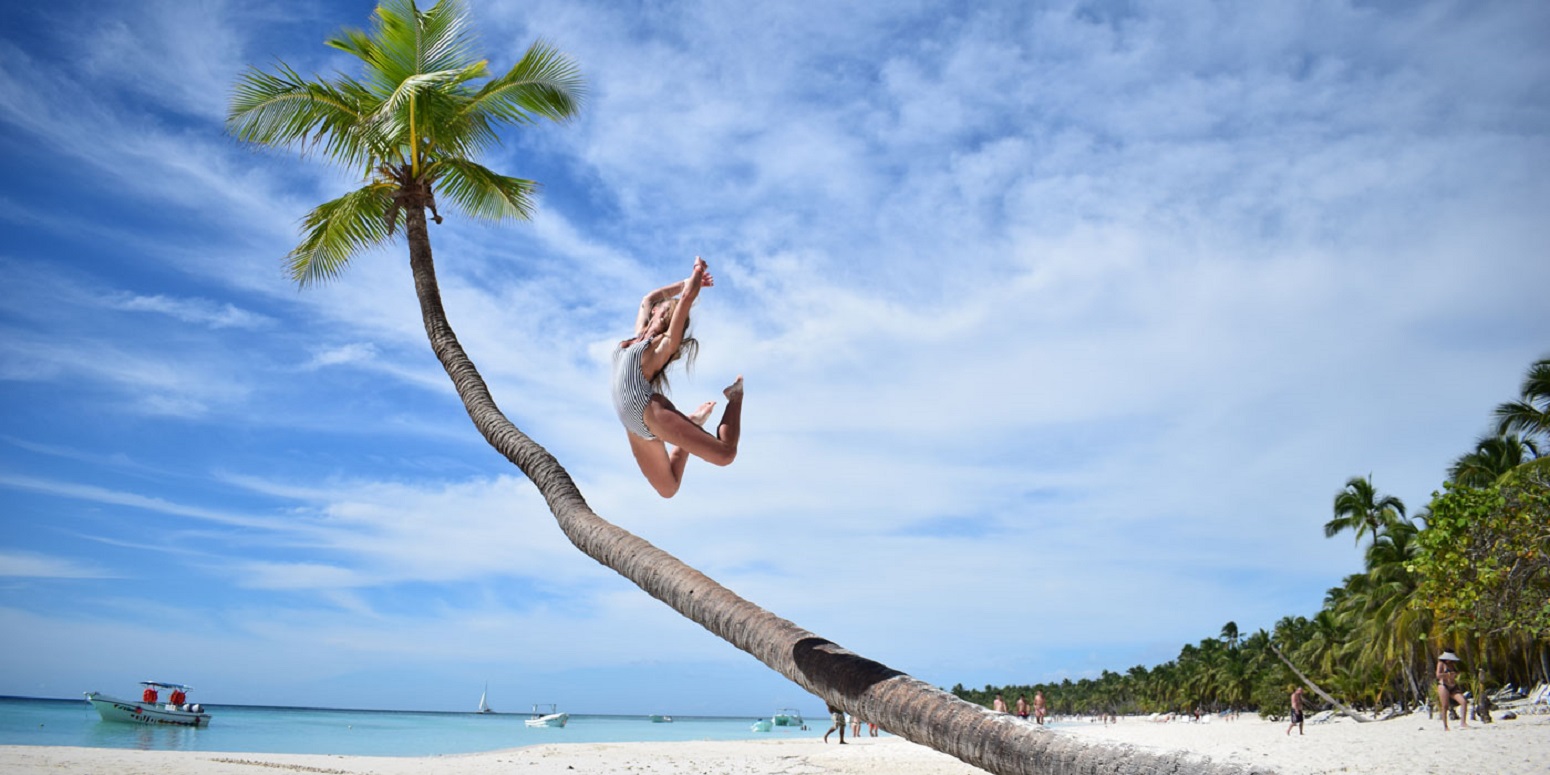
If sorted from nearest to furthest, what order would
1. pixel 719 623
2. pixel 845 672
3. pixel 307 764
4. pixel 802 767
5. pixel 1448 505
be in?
pixel 845 672 → pixel 719 623 → pixel 1448 505 → pixel 307 764 → pixel 802 767

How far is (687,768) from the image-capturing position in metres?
23.8

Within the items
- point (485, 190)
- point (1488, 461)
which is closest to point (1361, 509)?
point (1488, 461)

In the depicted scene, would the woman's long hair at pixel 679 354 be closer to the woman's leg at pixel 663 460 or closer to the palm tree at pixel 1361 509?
the woman's leg at pixel 663 460

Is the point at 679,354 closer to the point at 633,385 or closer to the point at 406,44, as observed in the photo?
the point at 633,385

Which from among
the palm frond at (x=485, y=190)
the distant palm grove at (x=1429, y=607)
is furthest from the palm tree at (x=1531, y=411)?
the palm frond at (x=485, y=190)

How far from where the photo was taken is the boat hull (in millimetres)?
45562

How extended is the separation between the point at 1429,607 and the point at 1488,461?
21.9 m

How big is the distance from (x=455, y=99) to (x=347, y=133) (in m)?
1.22

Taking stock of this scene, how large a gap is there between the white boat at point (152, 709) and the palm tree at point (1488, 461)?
57.3m

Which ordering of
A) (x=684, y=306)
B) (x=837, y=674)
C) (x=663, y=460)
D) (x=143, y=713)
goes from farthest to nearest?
(x=143, y=713) < (x=663, y=460) < (x=684, y=306) < (x=837, y=674)

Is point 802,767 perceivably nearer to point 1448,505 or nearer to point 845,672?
point 1448,505

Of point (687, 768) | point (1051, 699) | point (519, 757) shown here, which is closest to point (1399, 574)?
point (687, 768)

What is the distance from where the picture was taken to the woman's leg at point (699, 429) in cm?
443

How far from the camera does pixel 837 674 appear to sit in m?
2.97
